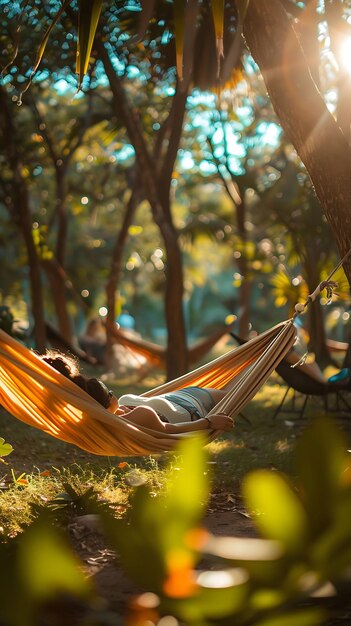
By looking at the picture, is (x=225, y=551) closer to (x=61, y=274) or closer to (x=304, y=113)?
(x=304, y=113)

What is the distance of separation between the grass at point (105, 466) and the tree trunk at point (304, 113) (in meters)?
1.01

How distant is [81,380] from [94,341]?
7815 mm

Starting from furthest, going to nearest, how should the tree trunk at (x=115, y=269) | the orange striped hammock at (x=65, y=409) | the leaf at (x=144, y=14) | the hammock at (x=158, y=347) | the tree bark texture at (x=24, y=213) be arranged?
the tree trunk at (x=115, y=269)
the hammock at (x=158, y=347)
the tree bark texture at (x=24, y=213)
the leaf at (x=144, y=14)
the orange striped hammock at (x=65, y=409)

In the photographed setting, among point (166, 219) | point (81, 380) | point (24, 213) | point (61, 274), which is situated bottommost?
point (81, 380)

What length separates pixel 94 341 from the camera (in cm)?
1131

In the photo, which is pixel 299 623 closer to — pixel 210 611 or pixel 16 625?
pixel 210 611

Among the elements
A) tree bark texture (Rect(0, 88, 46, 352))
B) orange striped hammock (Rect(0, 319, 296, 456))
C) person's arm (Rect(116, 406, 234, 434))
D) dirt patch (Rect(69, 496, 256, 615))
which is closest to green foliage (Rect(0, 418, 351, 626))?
dirt patch (Rect(69, 496, 256, 615))

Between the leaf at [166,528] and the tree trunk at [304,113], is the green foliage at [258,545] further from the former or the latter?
the tree trunk at [304,113]

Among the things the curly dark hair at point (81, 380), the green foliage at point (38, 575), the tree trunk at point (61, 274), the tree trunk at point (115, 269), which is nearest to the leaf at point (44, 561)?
the green foliage at point (38, 575)

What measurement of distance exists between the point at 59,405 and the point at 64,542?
5.99ft

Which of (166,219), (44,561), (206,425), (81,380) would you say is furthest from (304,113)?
(166,219)

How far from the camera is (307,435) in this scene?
4.11 feet

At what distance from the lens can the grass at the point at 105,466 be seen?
331 cm

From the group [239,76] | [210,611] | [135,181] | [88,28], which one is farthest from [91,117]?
[210,611]
